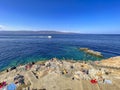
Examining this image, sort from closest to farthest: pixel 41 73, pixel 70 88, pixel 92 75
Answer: pixel 70 88 < pixel 92 75 < pixel 41 73

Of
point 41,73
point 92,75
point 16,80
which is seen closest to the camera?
point 16,80

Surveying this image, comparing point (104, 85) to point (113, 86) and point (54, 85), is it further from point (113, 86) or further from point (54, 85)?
point (54, 85)

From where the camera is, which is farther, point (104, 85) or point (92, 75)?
point (92, 75)

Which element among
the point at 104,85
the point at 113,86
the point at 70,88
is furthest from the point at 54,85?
the point at 113,86

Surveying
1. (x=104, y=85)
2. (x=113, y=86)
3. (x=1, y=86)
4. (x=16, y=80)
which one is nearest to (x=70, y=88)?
(x=104, y=85)

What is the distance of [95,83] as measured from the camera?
45.9 feet

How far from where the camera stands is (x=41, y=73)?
17141mm

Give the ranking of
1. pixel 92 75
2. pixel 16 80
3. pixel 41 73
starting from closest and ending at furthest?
1. pixel 16 80
2. pixel 92 75
3. pixel 41 73

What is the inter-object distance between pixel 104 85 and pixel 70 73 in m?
5.62

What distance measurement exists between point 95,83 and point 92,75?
215 centimetres

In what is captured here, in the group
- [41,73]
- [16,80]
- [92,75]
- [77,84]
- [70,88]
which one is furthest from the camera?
[41,73]

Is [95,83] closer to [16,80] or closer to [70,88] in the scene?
[70,88]

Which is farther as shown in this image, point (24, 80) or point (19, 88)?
point (24, 80)

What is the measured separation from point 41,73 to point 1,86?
240 inches
